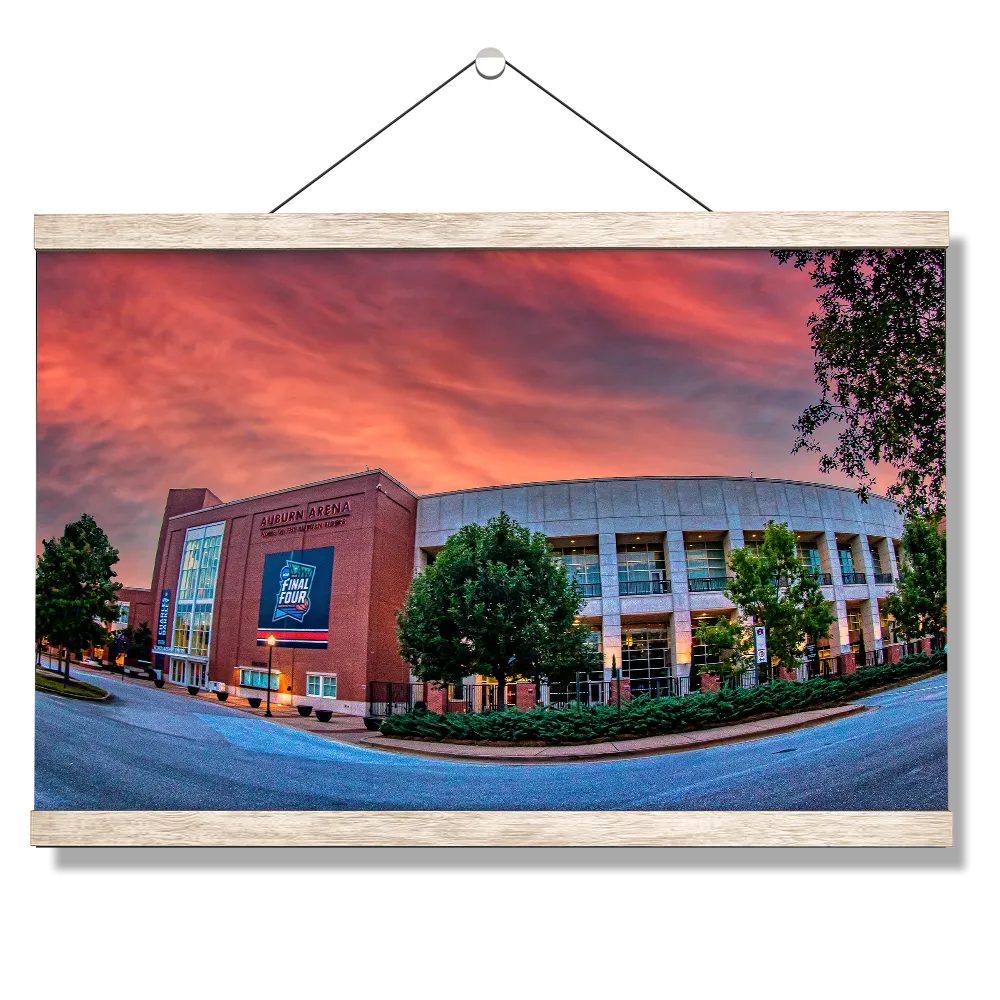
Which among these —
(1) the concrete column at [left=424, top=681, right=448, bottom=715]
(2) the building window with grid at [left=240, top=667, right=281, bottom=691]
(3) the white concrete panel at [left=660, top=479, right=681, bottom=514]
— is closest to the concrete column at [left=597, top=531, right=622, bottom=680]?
(3) the white concrete panel at [left=660, top=479, right=681, bottom=514]

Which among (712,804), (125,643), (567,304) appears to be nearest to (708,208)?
(567,304)

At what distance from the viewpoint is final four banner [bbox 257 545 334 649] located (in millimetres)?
4434

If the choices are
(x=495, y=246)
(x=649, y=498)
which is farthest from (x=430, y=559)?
(x=495, y=246)

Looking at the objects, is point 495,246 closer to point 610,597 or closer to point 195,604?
point 610,597

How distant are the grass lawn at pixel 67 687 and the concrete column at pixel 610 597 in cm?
377

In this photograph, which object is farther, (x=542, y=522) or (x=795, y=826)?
(x=542, y=522)

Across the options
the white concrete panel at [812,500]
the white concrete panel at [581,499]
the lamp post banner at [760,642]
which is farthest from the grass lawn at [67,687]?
the white concrete panel at [812,500]

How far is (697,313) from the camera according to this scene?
412 centimetres

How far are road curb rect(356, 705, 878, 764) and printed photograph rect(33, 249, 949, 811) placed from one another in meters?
0.02

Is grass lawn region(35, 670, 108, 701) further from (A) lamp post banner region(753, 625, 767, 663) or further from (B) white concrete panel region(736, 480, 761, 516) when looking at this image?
(B) white concrete panel region(736, 480, 761, 516)

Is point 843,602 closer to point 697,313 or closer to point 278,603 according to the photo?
point 697,313

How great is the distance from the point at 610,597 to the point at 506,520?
1.03m

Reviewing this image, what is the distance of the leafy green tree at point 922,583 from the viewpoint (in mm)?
3988

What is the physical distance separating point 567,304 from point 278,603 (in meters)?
3.24
